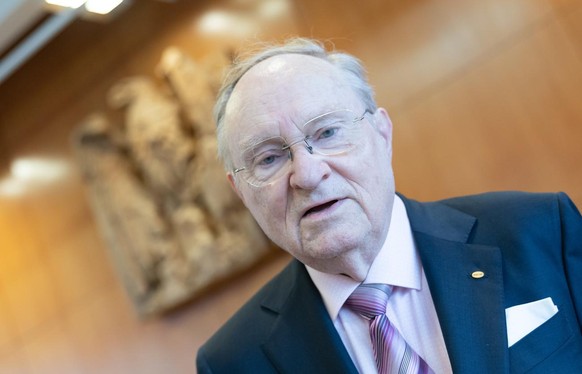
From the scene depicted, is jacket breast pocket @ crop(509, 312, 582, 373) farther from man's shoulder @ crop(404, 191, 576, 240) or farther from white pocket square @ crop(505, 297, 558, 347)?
man's shoulder @ crop(404, 191, 576, 240)

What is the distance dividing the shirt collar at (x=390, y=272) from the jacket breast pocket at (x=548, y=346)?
0.94 ft

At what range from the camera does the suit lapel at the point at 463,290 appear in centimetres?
164

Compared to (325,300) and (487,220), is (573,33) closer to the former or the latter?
(487,220)

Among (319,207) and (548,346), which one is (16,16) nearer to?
(319,207)

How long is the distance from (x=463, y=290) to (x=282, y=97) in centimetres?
63

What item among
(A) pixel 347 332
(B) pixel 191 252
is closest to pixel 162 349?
(B) pixel 191 252

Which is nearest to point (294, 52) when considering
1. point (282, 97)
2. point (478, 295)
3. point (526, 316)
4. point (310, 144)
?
point (282, 97)

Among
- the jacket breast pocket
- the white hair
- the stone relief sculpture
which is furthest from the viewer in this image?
the stone relief sculpture

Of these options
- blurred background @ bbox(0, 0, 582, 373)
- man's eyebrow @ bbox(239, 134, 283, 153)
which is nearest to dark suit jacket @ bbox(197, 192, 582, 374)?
man's eyebrow @ bbox(239, 134, 283, 153)

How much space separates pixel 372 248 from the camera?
1.74 meters

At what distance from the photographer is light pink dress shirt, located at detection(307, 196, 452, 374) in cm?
174

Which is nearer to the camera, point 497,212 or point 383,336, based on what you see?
point 383,336

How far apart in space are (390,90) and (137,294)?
244 cm

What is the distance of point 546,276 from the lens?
171cm
